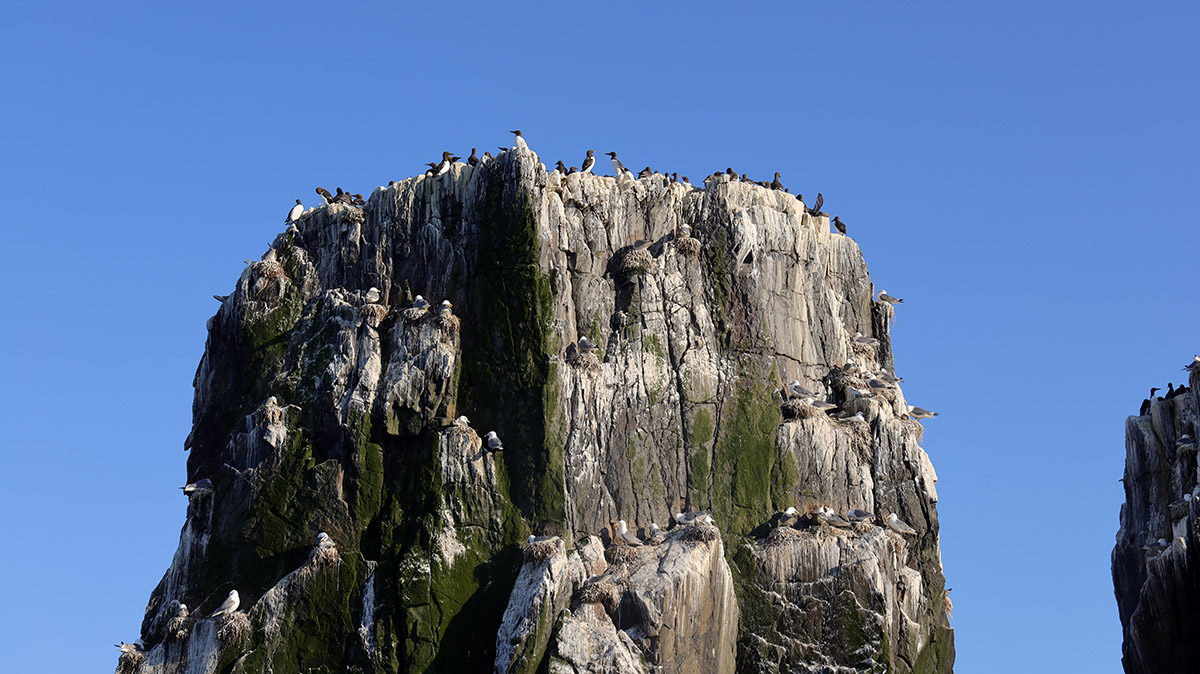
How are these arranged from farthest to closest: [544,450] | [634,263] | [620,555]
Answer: [634,263] → [544,450] → [620,555]

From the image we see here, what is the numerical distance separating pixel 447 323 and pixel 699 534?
10709 millimetres

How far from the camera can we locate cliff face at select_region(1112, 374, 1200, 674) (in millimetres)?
62812

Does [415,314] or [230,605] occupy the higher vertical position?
[415,314]

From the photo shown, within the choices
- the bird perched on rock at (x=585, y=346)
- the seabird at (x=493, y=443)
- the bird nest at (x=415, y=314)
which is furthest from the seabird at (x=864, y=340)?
the bird nest at (x=415, y=314)

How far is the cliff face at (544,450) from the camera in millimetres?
57469

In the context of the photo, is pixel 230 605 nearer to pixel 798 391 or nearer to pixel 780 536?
pixel 780 536

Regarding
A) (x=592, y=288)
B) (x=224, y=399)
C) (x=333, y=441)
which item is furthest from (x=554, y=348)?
(x=224, y=399)

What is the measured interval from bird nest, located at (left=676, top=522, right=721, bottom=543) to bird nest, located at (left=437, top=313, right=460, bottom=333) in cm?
1004

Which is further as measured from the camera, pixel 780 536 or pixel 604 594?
pixel 780 536

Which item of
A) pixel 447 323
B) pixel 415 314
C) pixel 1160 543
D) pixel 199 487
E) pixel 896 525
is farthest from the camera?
pixel 1160 543

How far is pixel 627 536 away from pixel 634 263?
9331 millimetres

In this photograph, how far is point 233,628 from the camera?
57.6 meters

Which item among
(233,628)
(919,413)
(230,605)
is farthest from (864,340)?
(233,628)

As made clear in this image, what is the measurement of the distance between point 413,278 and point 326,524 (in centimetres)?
877
